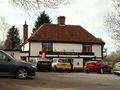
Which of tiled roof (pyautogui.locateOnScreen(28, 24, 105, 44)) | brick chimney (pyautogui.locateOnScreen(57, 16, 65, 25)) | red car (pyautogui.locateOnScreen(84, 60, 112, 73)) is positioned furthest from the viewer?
brick chimney (pyautogui.locateOnScreen(57, 16, 65, 25))

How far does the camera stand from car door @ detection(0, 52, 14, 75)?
23.5 metres

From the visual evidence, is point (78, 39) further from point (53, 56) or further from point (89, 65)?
point (89, 65)

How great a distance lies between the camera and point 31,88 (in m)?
19.1

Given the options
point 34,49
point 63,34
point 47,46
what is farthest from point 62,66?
point 63,34

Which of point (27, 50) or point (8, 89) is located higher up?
point (27, 50)

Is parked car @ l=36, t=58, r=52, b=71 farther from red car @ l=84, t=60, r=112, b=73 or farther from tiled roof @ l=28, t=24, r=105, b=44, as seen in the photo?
tiled roof @ l=28, t=24, r=105, b=44

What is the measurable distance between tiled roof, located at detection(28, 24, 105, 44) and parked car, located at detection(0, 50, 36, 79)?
41.4 metres

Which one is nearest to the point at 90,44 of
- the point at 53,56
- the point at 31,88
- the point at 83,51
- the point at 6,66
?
the point at 83,51

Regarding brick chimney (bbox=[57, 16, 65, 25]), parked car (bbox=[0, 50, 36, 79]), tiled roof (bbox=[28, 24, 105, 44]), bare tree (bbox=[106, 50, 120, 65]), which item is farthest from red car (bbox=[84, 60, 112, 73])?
bare tree (bbox=[106, 50, 120, 65])

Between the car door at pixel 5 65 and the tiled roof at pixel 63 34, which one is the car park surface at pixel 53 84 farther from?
the tiled roof at pixel 63 34

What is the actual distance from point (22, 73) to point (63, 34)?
46.0 meters

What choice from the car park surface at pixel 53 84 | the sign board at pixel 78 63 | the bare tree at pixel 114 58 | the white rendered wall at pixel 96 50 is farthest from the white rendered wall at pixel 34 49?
the bare tree at pixel 114 58

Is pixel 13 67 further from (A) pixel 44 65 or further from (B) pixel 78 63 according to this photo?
(B) pixel 78 63

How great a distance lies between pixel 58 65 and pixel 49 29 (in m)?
24.7
